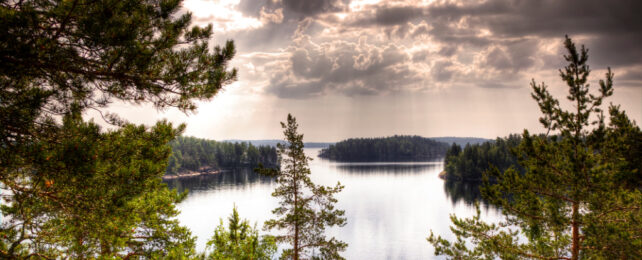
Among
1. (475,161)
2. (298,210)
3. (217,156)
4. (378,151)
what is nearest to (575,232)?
(298,210)

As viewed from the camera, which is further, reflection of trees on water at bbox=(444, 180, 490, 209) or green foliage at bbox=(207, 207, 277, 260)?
reflection of trees on water at bbox=(444, 180, 490, 209)

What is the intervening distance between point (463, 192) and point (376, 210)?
2436 cm

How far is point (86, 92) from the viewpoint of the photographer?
17.5 feet

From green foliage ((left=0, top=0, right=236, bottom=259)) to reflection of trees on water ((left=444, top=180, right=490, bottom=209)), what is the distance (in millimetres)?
51687

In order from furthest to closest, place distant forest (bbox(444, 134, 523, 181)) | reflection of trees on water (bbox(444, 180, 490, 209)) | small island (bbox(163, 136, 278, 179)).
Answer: small island (bbox(163, 136, 278, 179)), distant forest (bbox(444, 134, 523, 181)), reflection of trees on water (bbox(444, 180, 490, 209))

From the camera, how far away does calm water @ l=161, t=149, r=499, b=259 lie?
32.8 m

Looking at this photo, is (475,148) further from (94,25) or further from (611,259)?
(94,25)

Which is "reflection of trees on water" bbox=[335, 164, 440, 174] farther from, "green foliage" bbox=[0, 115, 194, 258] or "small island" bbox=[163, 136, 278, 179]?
"green foliage" bbox=[0, 115, 194, 258]

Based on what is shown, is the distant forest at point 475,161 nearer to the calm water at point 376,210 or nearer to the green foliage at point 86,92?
the calm water at point 376,210

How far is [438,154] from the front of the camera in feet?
646

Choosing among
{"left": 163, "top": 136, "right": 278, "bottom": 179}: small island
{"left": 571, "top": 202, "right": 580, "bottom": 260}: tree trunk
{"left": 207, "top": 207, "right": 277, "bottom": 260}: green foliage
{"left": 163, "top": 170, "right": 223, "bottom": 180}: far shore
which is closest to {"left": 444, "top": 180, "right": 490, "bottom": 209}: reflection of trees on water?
{"left": 571, "top": 202, "right": 580, "bottom": 260}: tree trunk

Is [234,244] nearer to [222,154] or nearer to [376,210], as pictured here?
[376,210]

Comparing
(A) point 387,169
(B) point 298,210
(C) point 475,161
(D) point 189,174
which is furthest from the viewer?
(A) point 387,169

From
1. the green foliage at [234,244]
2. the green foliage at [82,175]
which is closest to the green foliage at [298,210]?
the green foliage at [234,244]
